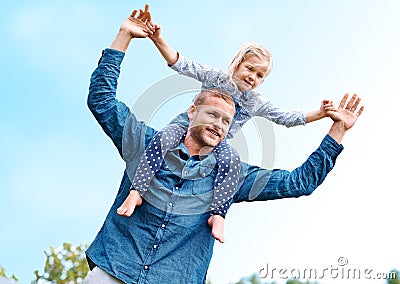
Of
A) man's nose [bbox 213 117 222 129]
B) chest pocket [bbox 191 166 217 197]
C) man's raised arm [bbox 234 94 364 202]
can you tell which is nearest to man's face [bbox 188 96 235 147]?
man's nose [bbox 213 117 222 129]

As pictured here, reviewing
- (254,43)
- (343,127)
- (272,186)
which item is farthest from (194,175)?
(254,43)

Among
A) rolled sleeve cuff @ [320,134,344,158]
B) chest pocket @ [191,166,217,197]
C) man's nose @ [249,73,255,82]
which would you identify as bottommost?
chest pocket @ [191,166,217,197]

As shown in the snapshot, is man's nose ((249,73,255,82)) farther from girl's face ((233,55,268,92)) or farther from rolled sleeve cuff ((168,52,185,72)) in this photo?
rolled sleeve cuff ((168,52,185,72))

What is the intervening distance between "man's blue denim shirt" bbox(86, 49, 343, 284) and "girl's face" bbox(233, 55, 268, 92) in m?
0.63

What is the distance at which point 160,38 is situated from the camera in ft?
11.2

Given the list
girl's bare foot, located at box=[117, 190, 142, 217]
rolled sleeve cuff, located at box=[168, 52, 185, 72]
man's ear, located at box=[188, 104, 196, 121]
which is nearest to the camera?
girl's bare foot, located at box=[117, 190, 142, 217]

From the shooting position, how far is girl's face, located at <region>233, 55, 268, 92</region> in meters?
3.62

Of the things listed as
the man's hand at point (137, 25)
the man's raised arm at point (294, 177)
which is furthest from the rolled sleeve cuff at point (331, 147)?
the man's hand at point (137, 25)

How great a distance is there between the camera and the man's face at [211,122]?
303 cm

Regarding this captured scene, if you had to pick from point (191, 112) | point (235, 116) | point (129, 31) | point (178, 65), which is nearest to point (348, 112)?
point (235, 116)

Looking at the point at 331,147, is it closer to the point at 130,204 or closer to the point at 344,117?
the point at 344,117

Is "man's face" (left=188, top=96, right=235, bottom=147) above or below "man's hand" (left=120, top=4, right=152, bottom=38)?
below

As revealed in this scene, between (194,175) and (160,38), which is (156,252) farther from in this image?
(160,38)

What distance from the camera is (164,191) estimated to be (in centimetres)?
305
